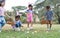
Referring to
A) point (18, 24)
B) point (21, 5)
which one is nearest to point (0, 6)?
point (18, 24)

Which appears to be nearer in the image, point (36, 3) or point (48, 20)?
point (48, 20)

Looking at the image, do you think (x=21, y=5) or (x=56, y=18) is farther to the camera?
(x=56, y=18)

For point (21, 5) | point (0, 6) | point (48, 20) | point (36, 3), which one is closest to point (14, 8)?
point (21, 5)

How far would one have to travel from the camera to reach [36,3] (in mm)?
25797

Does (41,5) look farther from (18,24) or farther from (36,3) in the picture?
(18,24)

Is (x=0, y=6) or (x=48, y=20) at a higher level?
(x=0, y=6)

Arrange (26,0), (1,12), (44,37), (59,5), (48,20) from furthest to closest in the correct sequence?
(59,5)
(26,0)
(48,20)
(1,12)
(44,37)

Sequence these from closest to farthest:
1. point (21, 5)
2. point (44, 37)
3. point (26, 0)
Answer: point (44, 37) < point (26, 0) < point (21, 5)

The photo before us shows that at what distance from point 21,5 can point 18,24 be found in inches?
469

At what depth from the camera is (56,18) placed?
25.5m

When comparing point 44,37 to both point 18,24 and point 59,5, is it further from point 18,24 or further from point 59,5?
point 59,5

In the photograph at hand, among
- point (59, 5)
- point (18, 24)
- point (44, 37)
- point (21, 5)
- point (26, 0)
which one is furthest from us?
point (59, 5)

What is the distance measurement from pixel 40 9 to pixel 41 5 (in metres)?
0.50

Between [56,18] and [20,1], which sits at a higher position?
[20,1]
